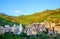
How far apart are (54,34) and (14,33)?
2983 mm

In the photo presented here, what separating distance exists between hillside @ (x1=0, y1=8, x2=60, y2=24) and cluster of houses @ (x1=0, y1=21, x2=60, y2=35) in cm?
113

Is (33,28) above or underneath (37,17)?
underneath

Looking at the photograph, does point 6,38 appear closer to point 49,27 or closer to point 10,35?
point 10,35

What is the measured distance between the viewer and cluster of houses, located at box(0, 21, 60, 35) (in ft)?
49.2

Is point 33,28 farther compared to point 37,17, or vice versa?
point 37,17

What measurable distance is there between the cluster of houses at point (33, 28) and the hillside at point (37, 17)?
3.70 ft

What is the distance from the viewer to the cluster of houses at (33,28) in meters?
15.0

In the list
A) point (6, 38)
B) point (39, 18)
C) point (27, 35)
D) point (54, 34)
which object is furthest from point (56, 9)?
point (6, 38)

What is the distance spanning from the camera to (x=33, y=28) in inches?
631

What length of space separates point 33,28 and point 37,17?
12.6 ft

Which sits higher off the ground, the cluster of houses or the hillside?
the hillside

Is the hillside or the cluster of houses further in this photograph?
the hillside

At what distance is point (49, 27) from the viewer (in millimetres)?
17203

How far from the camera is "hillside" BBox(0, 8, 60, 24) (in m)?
17.9
